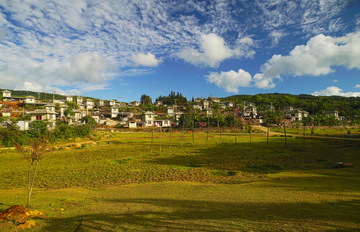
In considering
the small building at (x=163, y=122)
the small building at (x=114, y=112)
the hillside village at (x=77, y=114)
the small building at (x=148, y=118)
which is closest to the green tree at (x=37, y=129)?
the hillside village at (x=77, y=114)

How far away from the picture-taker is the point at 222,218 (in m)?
6.30

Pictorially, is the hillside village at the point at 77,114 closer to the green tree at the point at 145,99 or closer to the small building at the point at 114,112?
the small building at the point at 114,112

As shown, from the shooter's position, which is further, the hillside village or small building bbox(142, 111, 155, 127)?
small building bbox(142, 111, 155, 127)

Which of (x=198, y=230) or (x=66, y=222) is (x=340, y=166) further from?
(x=66, y=222)

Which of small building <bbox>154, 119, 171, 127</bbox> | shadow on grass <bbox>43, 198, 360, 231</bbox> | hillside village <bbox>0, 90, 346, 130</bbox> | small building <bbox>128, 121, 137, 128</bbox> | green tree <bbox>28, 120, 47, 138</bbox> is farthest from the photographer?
small building <bbox>154, 119, 171, 127</bbox>

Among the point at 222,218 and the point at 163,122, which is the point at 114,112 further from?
the point at 222,218

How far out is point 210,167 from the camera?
1762 centimetres

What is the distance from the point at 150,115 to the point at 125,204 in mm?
73061

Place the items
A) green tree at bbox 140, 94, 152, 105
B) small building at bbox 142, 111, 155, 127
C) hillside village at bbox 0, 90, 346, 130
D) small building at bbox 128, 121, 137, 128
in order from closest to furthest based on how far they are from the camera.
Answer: hillside village at bbox 0, 90, 346, 130
small building at bbox 128, 121, 137, 128
small building at bbox 142, 111, 155, 127
green tree at bbox 140, 94, 152, 105

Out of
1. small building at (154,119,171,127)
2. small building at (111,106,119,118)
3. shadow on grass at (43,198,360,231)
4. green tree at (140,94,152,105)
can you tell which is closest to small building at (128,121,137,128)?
small building at (154,119,171,127)

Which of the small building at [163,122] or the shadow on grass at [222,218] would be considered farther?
the small building at [163,122]

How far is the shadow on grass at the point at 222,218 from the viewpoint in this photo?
221 inches

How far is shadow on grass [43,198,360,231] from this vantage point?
5602mm

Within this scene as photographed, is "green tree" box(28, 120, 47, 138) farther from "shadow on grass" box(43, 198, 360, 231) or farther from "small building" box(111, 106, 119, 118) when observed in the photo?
"small building" box(111, 106, 119, 118)
